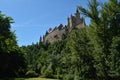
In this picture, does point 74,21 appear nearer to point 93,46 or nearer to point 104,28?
point 93,46

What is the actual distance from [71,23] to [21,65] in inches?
3169

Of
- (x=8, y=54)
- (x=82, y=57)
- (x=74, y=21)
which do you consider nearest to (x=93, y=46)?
(x=82, y=57)

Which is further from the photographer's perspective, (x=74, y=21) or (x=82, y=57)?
→ (x=74, y=21)

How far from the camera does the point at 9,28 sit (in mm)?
44094

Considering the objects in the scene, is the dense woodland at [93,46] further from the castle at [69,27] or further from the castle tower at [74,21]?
the castle tower at [74,21]

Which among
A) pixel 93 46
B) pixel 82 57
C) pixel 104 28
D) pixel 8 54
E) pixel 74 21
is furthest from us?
pixel 74 21

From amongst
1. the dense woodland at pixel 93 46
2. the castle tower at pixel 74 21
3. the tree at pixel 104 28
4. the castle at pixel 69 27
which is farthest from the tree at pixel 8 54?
the castle tower at pixel 74 21

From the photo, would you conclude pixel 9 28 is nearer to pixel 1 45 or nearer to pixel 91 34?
pixel 1 45

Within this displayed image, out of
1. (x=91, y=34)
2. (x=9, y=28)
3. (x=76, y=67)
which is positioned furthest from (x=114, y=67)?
(x=9, y=28)

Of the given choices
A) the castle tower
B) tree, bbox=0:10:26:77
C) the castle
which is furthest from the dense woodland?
the castle tower

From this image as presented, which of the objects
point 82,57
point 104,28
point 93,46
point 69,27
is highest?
point 69,27

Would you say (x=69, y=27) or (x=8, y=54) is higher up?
(x=69, y=27)

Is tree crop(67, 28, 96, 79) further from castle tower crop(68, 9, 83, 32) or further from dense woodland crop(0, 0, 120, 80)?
castle tower crop(68, 9, 83, 32)

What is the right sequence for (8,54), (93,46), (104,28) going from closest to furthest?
1. (104,28)
2. (93,46)
3. (8,54)
